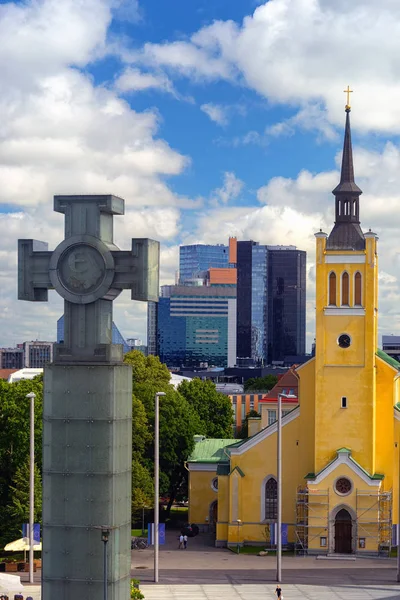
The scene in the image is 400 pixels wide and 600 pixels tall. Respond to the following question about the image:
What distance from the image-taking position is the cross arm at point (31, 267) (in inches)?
1350

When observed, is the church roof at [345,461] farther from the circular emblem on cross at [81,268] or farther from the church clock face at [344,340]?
the circular emblem on cross at [81,268]

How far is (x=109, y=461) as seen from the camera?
33.7 m

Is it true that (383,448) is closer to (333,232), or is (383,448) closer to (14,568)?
(333,232)

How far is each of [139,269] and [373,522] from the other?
42558mm

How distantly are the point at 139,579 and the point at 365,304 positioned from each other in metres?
23.9

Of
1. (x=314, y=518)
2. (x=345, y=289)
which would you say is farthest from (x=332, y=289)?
(x=314, y=518)

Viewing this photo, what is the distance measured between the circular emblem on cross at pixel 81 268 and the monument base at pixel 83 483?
2.31 m

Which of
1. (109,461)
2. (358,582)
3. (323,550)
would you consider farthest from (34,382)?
(109,461)

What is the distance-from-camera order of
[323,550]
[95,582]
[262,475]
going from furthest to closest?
[262,475] < [323,550] < [95,582]

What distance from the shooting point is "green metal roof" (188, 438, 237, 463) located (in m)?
84.5

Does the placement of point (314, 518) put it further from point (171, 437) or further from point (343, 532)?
point (171, 437)

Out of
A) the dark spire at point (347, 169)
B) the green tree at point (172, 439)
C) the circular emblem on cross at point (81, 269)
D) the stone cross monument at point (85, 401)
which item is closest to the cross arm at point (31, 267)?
the stone cross monument at point (85, 401)

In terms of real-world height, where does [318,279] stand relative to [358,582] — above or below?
above

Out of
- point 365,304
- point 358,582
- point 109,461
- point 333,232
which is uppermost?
point 333,232
